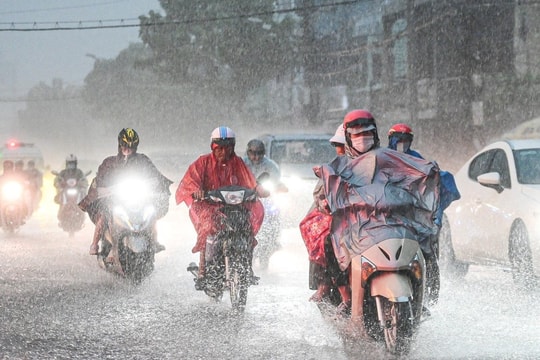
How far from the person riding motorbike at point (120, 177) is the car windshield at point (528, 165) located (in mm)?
3698

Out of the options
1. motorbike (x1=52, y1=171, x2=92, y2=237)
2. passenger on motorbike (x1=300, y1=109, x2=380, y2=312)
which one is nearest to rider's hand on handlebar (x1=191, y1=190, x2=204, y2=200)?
passenger on motorbike (x1=300, y1=109, x2=380, y2=312)

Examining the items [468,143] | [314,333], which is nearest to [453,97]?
[468,143]

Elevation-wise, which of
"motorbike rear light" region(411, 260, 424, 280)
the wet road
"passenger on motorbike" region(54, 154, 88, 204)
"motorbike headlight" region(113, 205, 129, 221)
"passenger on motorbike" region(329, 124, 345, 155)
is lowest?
the wet road

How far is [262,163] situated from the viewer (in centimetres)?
1406

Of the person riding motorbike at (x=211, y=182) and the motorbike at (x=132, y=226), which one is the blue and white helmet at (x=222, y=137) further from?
the motorbike at (x=132, y=226)

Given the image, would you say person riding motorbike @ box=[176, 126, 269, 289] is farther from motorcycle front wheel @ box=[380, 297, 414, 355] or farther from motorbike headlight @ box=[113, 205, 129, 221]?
motorcycle front wheel @ box=[380, 297, 414, 355]

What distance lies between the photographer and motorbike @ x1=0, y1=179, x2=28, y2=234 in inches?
762

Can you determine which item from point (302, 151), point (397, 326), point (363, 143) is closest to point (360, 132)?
point (363, 143)

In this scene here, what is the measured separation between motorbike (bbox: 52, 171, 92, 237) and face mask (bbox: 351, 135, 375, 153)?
12523mm

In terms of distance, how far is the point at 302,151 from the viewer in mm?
18953

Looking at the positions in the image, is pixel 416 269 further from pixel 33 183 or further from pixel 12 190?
pixel 33 183

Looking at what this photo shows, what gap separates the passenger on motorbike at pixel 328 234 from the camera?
7156 millimetres

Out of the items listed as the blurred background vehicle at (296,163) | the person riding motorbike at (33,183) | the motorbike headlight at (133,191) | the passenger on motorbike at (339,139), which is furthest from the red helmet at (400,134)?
the person riding motorbike at (33,183)

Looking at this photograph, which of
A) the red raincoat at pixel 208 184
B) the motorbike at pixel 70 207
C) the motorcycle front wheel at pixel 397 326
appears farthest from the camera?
the motorbike at pixel 70 207
